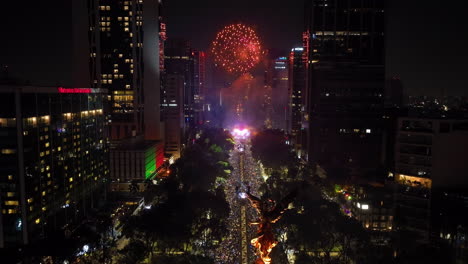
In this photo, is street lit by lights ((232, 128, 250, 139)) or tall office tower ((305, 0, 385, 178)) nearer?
tall office tower ((305, 0, 385, 178))

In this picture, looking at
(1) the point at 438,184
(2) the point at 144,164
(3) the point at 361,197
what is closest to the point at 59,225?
(2) the point at 144,164

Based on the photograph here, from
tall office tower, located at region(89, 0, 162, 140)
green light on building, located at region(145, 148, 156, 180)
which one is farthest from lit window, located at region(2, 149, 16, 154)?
tall office tower, located at region(89, 0, 162, 140)

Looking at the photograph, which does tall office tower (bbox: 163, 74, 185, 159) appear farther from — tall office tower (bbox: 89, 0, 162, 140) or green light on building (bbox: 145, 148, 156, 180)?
green light on building (bbox: 145, 148, 156, 180)

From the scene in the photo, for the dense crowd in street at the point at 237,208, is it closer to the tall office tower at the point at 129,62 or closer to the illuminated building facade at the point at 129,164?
the illuminated building facade at the point at 129,164

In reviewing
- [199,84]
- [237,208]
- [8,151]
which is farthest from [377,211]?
[199,84]

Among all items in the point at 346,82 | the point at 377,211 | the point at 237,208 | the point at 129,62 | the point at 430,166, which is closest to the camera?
the point at 430,166

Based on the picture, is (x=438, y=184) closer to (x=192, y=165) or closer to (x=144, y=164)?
(x=192, y=165)

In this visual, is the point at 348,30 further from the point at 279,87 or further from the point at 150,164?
the point at 279,87
